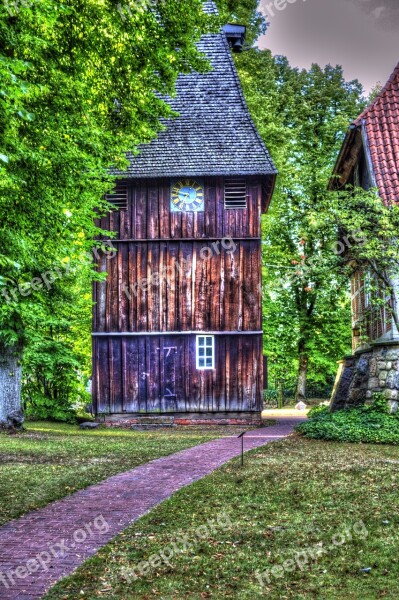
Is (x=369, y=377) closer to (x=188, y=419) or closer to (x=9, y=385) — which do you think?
(x=188, y=419)

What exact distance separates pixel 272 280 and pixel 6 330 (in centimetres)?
1686

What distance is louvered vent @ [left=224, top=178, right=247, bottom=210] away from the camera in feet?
80.8

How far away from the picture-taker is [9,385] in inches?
771

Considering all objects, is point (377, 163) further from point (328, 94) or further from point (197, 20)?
point (328, 94)

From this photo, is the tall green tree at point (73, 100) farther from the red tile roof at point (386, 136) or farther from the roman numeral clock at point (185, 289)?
the roman numeral clock at point (185, 289)

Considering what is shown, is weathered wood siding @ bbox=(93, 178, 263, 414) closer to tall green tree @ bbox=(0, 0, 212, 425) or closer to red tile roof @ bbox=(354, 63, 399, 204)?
red tile roof @ bbox=(354, 63, 399, 204)

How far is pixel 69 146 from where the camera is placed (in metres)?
11.8

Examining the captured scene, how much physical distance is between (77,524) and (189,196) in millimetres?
17287

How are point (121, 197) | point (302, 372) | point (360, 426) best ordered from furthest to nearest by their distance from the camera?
1. point (302, 372)
2. point (121, 197)
3. point (360, 426)

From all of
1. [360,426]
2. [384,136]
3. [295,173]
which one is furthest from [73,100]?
[295,173]

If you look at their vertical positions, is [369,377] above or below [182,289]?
below

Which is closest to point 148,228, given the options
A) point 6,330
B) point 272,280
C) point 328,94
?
point 6,330

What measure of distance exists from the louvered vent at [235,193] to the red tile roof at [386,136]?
5542 millimetres

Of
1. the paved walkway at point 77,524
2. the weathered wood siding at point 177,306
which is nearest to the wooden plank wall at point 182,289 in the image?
the weathered wood siding at point 177,306
